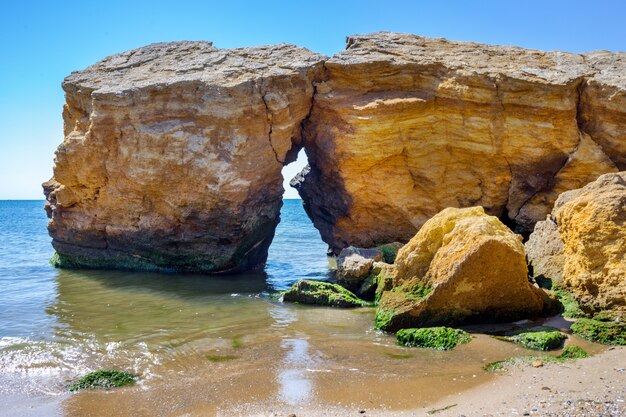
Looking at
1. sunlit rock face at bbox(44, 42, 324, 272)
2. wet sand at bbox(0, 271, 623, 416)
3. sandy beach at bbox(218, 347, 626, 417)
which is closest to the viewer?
sandy beach at bbox(218, 347, 626, 417)

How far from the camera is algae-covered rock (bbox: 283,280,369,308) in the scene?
39.2 ft

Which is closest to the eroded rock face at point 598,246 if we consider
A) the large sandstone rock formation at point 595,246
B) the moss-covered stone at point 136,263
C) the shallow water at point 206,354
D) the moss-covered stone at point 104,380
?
the large sandstone rock formation at point 595,246

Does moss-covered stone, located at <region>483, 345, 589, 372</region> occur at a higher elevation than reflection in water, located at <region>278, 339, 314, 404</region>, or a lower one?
higher

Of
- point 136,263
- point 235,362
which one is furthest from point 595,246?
point 136,263

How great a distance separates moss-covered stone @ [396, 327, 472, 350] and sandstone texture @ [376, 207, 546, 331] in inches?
22.1

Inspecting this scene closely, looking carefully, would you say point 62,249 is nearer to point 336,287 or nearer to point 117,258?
point 117,258

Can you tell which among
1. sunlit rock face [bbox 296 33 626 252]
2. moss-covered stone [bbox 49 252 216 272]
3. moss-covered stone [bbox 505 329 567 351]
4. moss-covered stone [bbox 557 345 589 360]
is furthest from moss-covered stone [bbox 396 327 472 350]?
moss-covered stone [bbox 49 252 216 272]

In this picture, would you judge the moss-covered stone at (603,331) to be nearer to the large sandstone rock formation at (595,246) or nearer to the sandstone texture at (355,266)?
the large sandstone rock formation at (595,246)

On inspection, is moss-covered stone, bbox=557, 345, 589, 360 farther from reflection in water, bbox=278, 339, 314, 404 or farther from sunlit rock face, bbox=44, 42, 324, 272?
sunlit rock face, bbox=44, 42, 324, 272

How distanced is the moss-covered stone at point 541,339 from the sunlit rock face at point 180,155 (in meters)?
8.99

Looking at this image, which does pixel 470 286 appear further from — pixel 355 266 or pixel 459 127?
pixel 459 127

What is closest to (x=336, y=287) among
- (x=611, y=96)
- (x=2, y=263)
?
(x=611, y=96)

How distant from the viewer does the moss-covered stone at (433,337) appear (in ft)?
28.0

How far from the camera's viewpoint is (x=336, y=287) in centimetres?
1259
